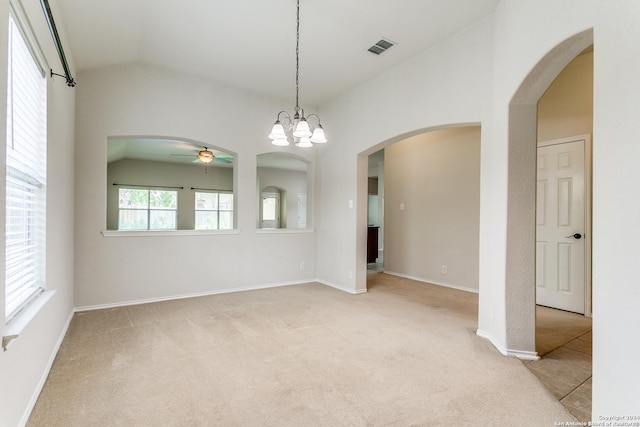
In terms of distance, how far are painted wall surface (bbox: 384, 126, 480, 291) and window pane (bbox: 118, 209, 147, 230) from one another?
22.6ft

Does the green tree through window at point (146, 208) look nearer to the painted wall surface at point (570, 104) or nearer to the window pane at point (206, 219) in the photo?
the window pane at point (206, 219)

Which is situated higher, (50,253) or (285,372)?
A: (50,253)

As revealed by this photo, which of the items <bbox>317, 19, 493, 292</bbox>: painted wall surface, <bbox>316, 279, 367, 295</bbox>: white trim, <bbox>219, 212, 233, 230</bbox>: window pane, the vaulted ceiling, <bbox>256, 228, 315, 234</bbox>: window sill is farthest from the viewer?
<bbox>219, 212, 233, 230</bbox>: window pane

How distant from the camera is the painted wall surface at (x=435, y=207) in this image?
203 inches

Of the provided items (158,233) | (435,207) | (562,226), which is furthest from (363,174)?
(158,233)

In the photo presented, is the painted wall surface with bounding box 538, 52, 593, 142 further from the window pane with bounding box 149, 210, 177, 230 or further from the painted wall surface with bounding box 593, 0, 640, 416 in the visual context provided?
the window pane with bounding box 149, 210, 177, 230

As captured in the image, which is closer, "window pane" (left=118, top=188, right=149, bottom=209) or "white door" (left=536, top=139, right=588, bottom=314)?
"white door" (left=536, top=139, right=588, bottom=314)

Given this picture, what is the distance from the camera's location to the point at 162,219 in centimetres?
930

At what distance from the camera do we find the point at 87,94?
389 cm

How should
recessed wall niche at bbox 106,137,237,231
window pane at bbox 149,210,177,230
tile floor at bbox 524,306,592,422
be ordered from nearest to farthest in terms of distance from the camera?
tile floor at bbox 524,306,592,422, recessed wall niche at bbox 106,137,237,231, window pane at bbox 149,210,177,230

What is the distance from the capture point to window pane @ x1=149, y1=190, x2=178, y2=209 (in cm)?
918

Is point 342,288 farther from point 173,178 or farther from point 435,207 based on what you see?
point 173,178

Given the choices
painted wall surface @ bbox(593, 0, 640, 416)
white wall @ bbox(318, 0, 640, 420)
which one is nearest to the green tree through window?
white wall @ bbox(318, 0, 640, 420)

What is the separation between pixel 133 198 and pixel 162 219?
95 centimetres
